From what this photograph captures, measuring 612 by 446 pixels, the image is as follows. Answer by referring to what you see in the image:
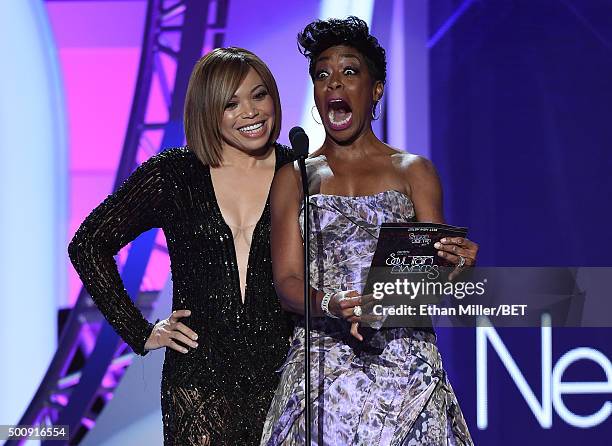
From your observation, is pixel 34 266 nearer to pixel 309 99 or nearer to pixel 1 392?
pixel 1 392

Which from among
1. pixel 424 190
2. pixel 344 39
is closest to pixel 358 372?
pixel 424 190

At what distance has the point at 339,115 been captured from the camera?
9.02 feet

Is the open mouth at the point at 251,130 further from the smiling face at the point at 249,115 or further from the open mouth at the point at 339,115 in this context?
the open mouth at the point at 339,115

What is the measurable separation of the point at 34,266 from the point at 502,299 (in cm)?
195

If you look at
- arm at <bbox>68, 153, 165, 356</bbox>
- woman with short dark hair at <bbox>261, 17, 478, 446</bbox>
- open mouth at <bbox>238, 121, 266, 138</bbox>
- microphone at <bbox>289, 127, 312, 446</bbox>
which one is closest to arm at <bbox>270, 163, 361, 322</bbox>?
woman with short dark hair at <bbox>261, 17, 478, 446</bbox>

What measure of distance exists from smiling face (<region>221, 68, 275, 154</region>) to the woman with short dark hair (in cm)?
23

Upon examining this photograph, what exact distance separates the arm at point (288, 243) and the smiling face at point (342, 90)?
0.56ft

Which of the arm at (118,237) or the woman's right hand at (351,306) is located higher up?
the arm at (118,237)

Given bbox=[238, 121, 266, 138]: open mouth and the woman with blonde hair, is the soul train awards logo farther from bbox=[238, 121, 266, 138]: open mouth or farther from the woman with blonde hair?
bbox=[238, 121, 266, 138]: open mouth

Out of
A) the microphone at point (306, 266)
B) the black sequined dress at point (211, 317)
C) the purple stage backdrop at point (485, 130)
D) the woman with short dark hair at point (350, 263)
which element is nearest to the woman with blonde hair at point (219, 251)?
the black sequined dress at point (211, 317)

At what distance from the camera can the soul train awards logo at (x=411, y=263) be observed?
235 centimetres

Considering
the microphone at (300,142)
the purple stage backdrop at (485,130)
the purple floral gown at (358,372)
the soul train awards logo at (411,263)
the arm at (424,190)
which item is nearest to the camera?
the soul train awards logo at (411,263)

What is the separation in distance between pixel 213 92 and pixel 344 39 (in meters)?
0.44

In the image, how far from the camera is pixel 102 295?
3160 millimetres
